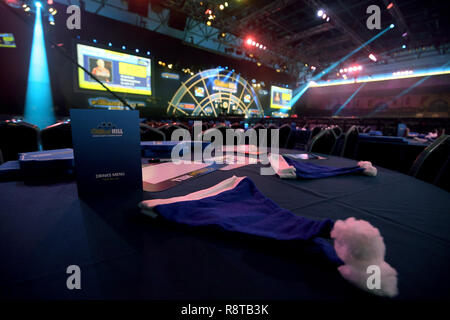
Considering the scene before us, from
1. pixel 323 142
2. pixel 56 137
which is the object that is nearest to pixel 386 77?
pixel 323 142

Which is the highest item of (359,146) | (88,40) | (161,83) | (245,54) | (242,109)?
(245,54)

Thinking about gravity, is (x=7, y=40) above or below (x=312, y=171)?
above

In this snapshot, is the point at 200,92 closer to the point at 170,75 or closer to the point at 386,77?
the point at 170,75

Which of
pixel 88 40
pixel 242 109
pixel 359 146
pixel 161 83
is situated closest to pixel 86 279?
pixel 359 146

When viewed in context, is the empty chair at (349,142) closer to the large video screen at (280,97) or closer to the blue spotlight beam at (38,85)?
the blue spotlight beam at (38,85)

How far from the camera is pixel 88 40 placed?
6414mm

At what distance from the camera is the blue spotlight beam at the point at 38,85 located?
5785mm

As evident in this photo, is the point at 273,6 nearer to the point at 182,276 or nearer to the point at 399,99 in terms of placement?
the point at 182,276

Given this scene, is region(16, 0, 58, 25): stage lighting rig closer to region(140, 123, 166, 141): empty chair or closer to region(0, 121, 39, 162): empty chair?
region(0, 121, 39, 162): empty chair

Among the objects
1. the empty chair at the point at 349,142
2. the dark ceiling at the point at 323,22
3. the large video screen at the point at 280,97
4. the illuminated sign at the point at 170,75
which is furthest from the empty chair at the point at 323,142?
the large video screen at the point at 280,97

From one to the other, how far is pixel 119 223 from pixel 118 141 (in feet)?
0.94

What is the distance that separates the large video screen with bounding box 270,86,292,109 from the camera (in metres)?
12.6

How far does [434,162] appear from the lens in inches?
39.2

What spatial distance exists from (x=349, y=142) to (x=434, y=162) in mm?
1630
